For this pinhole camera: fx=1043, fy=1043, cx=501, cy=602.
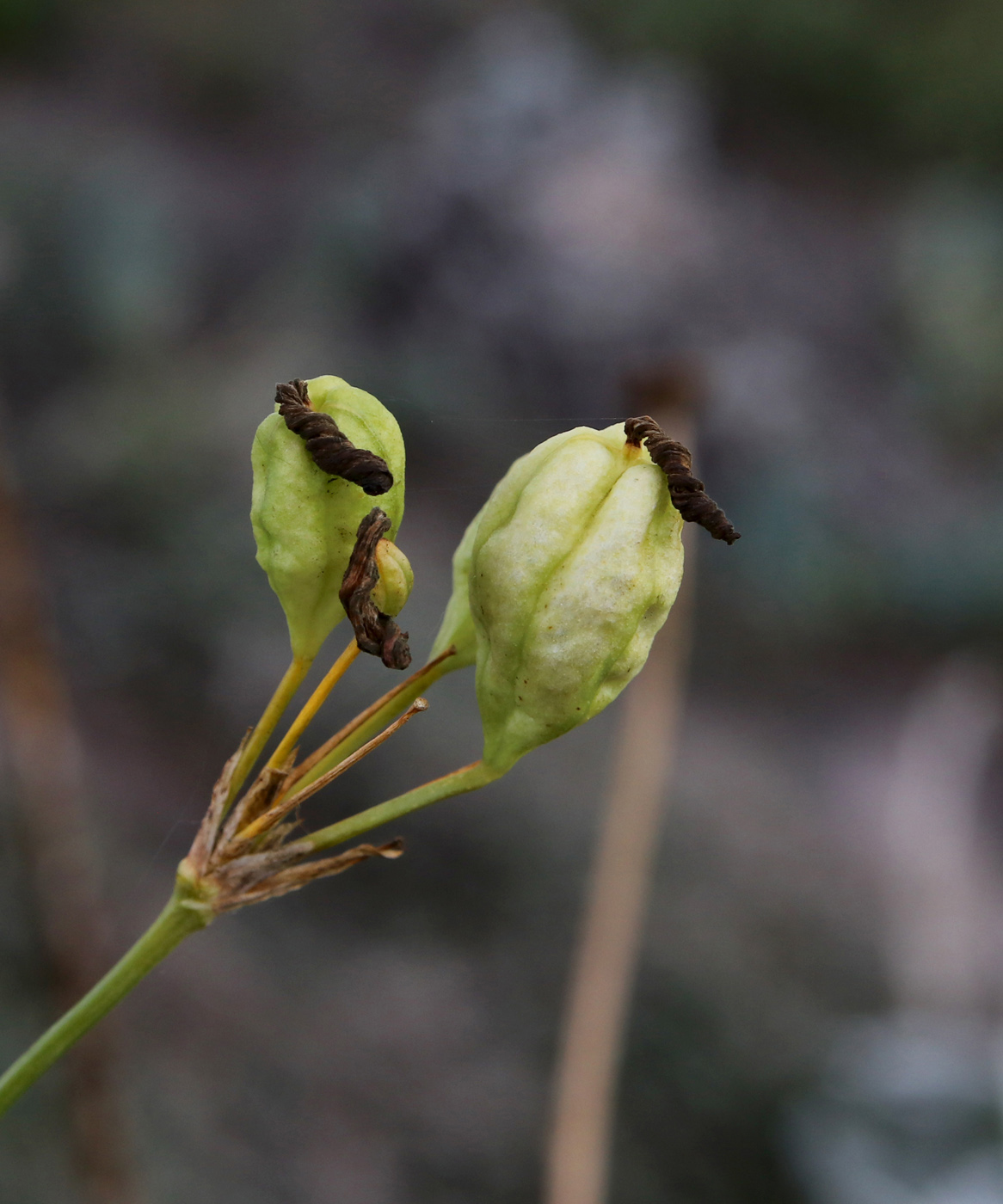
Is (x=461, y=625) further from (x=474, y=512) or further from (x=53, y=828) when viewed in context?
(x=474, y=512)

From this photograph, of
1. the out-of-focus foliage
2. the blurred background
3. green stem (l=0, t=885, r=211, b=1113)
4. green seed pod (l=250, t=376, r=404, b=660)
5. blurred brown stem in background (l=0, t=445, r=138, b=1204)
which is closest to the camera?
green stem (l=0, t=885, r=211, b=1113)

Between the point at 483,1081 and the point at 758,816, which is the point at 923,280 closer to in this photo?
the point at 758,816

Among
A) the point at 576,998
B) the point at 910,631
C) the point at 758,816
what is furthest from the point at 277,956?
the point at 910,631

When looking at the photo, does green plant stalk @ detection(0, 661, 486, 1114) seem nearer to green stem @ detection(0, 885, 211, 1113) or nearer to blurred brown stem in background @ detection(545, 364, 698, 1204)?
green stem @ detection(0, 885, 211, 1113)

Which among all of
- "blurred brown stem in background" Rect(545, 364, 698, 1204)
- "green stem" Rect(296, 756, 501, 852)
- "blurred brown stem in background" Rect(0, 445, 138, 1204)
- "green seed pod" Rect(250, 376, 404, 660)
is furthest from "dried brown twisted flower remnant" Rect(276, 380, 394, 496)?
"blurred brown stem in background" Rect(0, 445, 138, 1204)

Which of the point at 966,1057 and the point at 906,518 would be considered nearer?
the point at 966,1057

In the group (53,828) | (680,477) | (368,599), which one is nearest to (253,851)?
(368,599)
